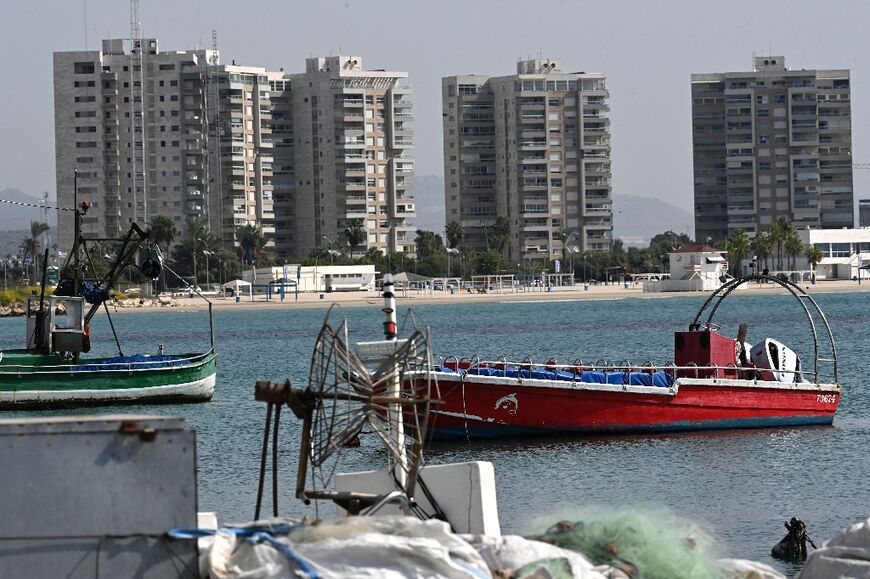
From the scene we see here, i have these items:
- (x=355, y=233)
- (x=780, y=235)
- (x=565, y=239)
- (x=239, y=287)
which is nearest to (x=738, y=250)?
(x=780, y=235)

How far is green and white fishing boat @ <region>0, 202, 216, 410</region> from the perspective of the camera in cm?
3544

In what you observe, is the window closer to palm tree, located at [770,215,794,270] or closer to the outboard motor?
palm tree, located at [770,215,794,270]

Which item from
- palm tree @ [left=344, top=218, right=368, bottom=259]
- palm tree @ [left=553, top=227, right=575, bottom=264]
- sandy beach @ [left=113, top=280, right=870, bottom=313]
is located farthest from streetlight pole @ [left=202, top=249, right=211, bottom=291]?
palm tree @ [left=553, top=227, right=575, bottom=264]

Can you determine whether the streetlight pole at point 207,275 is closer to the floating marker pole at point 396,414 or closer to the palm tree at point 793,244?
the palm tree at point 793,244

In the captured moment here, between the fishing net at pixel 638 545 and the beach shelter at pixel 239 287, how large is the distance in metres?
143

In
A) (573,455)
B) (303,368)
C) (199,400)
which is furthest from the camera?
(303,368)

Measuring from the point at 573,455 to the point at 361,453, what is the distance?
162 inches

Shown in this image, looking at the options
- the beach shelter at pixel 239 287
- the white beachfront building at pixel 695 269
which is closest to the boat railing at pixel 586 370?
the white beachfront building at pixel 695 269

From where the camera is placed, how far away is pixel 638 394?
88.5ft

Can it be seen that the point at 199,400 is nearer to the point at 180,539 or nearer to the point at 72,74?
the point at 180,539

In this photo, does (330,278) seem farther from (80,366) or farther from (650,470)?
(650,470)

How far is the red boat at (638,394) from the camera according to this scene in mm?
26422

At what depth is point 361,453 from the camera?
89.6 ft

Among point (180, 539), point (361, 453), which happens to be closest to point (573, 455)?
point (361, 453)
